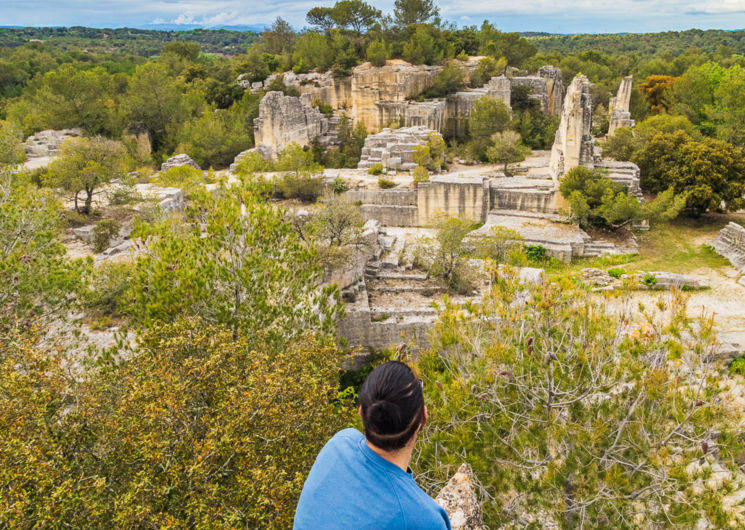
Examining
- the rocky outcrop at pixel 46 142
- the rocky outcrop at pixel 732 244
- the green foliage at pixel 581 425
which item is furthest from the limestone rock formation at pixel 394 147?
the green foliage at pixel 581 425

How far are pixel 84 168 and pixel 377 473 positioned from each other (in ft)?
61.7

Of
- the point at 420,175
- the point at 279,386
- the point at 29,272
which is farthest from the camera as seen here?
the point at 420,175

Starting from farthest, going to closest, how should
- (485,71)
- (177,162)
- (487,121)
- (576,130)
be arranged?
(485,71)
(487,121)
(177,162)
(576,130)

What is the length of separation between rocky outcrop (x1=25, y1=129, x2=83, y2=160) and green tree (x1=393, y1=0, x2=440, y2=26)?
2520cm

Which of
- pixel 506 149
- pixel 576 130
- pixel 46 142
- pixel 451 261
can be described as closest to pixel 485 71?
pixel 506 149

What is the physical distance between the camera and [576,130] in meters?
20.1

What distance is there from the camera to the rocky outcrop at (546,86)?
33.6 meters

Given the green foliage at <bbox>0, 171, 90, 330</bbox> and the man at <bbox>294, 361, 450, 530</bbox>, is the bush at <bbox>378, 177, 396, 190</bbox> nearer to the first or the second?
the green foliage at <bbox>0, 171, 90, 330</bbox>

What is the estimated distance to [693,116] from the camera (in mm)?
30781

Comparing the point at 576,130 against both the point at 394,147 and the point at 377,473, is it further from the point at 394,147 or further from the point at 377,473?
the point at 377,473

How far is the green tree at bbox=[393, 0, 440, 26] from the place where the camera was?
130ft

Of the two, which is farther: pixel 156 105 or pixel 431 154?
pixel 156 105

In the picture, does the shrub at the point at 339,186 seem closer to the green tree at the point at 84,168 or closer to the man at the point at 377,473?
the green tree at the point at 84,168

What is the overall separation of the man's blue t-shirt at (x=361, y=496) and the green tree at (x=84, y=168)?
18.1 metres
